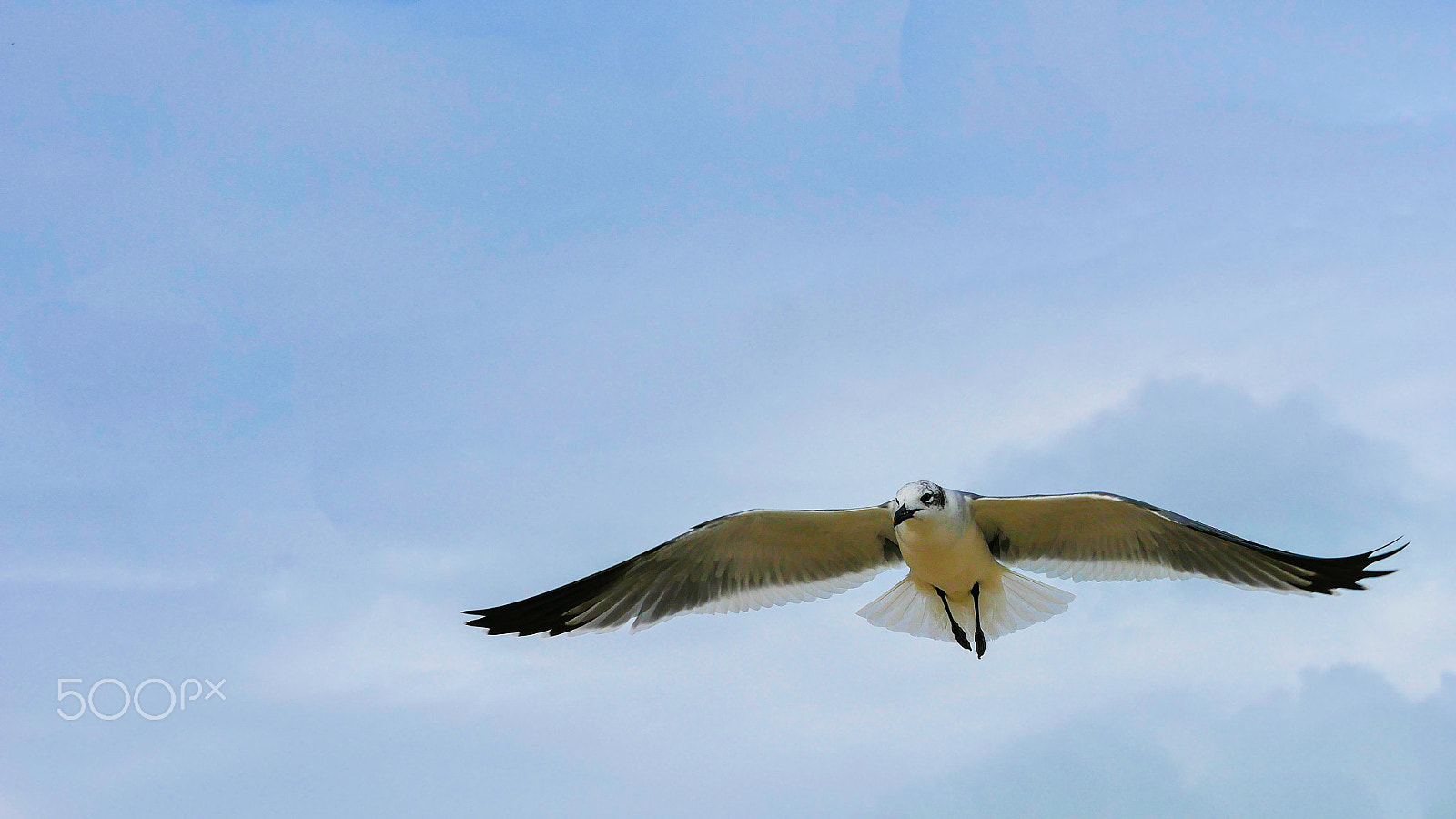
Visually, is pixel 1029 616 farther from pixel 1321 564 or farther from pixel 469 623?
pixel 469 623

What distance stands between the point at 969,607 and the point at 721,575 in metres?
1.33

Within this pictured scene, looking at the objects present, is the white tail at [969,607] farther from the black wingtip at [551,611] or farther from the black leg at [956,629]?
the black wingtip at [551,611]

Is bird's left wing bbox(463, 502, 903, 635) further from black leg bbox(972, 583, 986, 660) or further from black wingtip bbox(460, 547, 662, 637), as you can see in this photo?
black leg bbox(972, 583, 986, 660)

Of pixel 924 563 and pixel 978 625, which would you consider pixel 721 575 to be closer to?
pixel 924 563

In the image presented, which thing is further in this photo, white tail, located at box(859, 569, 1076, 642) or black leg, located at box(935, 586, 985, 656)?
black leg, located at box(935, 586, 985, 656)

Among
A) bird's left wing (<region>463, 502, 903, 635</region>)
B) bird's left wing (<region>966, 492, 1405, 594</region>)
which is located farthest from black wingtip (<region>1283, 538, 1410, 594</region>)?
bird's left wing (<region>463, 502, 903, 635</region>)

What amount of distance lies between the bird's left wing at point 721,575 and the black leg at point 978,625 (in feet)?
1.42

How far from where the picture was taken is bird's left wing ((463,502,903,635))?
6.43m

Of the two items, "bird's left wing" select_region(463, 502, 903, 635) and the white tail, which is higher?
"bird's left wing" select_region(463, 502, 903, 635)

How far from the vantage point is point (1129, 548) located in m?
6.46

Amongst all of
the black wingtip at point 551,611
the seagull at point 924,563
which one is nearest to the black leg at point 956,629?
the seagull at point 924,563

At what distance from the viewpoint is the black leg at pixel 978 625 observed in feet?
21.5

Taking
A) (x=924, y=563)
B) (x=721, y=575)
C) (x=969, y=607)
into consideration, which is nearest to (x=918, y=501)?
(x=924, y=563)

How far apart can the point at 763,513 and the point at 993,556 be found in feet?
4.25
